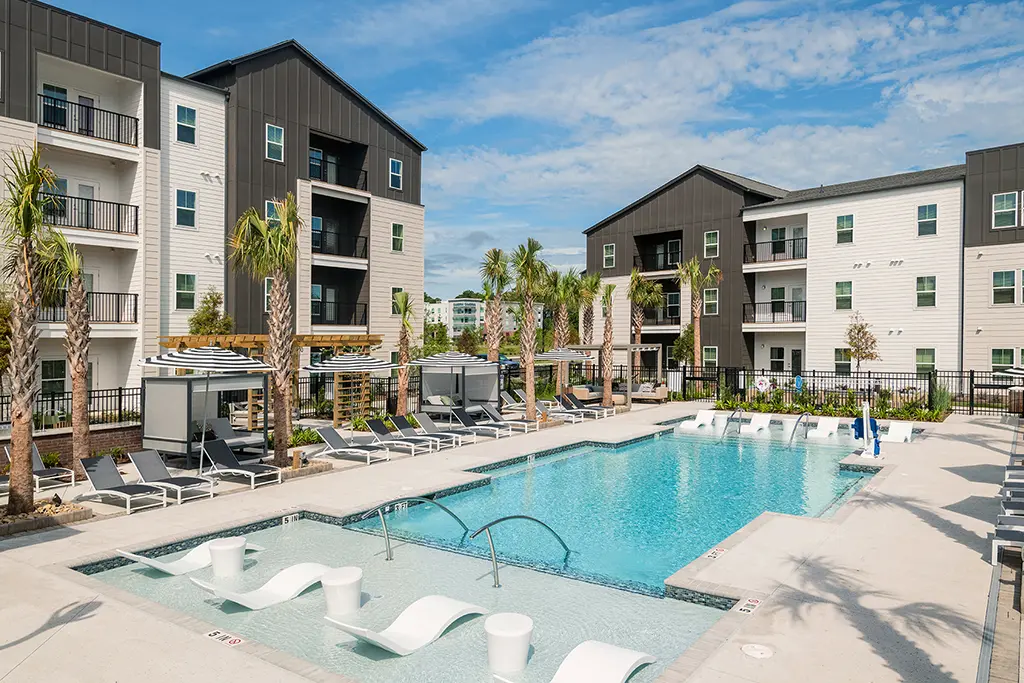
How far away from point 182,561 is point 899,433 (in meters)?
18.9

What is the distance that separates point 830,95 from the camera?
27.3m

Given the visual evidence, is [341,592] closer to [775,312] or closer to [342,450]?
[342,450]

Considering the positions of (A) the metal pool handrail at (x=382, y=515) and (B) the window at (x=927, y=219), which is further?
(B) the window at (x=927, y=219)

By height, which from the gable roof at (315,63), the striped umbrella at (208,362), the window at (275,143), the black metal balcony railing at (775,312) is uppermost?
the gable roof at (315,63)

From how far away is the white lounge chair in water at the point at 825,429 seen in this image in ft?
69.4

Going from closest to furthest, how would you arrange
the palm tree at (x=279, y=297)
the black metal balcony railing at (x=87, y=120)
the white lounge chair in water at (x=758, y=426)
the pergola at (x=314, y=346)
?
1. the palm tree at (x=279, y=297)
2. the pergola at (x=314, y=346)
3. the black metal balcony railing at (x=87, y=120)
4. the white lounge chair in water at (x=758, y=426)

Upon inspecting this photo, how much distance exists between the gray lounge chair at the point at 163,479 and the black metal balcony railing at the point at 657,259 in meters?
32.5

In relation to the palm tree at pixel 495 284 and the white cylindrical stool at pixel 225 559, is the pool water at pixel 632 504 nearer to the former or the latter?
the white cylindrical stool at pixel 225 559

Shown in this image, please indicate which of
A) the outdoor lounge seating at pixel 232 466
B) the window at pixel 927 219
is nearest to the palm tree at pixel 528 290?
the outdoor lounge seating at pixel 232 466

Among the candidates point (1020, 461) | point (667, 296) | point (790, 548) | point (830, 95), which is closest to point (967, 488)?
point (1020, 461)

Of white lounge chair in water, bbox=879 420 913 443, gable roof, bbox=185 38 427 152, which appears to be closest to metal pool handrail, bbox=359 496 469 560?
white lounge chair in water, bbox=879 420 913 443

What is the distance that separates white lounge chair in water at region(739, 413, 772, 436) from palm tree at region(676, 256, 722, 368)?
11.7 meters

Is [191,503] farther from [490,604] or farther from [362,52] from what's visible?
[362,52]

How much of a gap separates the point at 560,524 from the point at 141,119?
67.7 ft
